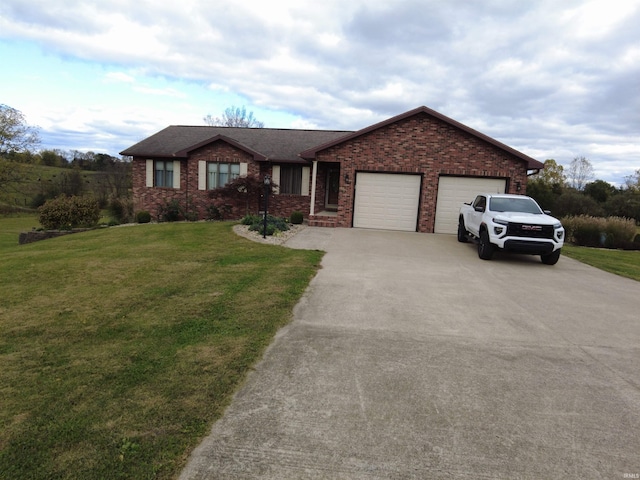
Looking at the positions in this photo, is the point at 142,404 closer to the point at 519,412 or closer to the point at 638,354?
the point at 519,412

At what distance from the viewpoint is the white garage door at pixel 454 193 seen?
51.3 feet

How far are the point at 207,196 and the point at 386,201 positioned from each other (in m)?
9.22

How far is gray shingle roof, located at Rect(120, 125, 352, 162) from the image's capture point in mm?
20031

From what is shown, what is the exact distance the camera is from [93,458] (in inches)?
98.4

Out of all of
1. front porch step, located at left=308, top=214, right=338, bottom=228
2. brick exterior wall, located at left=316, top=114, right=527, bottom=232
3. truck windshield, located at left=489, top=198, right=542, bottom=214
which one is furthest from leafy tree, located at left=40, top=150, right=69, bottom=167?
truck windshield, located at left=489, top=198, right=542, bottom=214

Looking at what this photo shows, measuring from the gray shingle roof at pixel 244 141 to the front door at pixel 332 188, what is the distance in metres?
1.93

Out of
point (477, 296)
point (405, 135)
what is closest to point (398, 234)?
point (405, 135)

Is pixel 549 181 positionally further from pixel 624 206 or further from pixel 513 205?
pixel 513 205

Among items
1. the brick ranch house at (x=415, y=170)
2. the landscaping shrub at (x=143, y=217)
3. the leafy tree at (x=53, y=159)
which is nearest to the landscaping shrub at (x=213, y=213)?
the landscaping shrub at (x=143, y=217)

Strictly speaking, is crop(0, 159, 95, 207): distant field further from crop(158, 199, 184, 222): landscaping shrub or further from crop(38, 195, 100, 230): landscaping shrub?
crop(158, 199, 184, 222): landscaping shrub

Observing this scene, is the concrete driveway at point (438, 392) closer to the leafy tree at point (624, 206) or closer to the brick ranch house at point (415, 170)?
the brick ranch house at point (415, 170)

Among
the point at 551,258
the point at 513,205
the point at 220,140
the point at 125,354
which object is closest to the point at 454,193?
the point at 513,205

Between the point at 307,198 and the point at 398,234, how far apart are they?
20.7ft

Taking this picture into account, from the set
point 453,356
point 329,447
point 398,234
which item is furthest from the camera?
point 398,234
